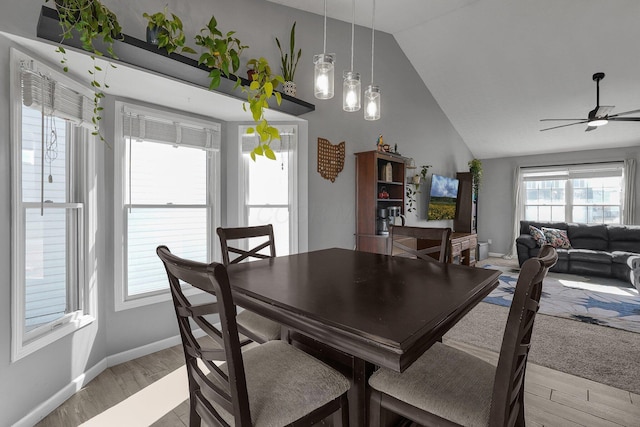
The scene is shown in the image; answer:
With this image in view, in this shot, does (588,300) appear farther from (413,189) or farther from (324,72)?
(324,72)

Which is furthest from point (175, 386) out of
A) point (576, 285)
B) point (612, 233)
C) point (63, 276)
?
point (612, 233)

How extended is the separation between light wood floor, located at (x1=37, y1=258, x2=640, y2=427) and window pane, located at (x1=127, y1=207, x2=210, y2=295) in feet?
2.11

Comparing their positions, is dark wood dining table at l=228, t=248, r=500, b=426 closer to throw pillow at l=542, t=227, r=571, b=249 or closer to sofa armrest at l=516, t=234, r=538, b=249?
sofa armrest at l=516, t=234, r=538, b=249

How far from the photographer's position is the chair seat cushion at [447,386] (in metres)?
0.96

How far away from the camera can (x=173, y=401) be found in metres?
1.86

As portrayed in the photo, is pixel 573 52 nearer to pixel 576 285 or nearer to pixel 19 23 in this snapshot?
pixel 576 285

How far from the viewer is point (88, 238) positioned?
212 centimetres

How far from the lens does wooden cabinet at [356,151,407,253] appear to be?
3.55 m

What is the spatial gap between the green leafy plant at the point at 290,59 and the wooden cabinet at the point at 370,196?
1.23 m

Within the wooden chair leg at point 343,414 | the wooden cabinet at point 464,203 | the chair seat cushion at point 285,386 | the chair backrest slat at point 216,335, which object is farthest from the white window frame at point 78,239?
the wooden cabinet at point 464,203

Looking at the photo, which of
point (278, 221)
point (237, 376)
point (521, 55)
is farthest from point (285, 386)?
point (521, 55)

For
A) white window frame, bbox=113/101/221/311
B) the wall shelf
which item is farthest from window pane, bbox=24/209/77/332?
the wall shelf

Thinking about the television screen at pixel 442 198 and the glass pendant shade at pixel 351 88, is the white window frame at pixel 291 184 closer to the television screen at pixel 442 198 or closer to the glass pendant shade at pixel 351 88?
the glass pendant shade at pixel 351 88

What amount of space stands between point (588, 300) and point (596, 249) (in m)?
2.05
